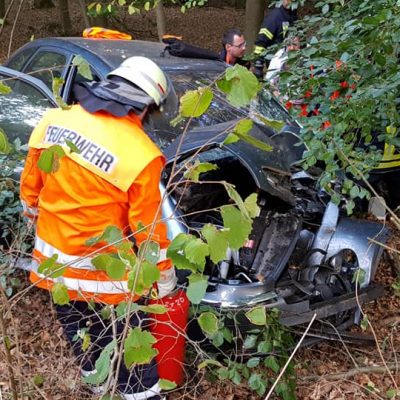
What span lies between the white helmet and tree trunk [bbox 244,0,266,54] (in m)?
7.32

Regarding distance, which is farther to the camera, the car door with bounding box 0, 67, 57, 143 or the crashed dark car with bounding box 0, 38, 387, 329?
the car door with bounding box 0, 67, 57, 143

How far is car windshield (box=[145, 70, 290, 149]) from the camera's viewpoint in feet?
13.0

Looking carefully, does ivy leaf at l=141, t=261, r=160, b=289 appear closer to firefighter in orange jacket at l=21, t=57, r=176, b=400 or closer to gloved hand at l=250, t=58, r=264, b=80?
firefighter in orange jacket at l=21, t=57, r=176, b=400

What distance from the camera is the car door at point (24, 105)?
14.9 feet

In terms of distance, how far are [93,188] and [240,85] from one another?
1.08 meters

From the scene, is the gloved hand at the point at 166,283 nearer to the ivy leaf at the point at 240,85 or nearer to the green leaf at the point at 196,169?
the green leaf at the point at 196,169

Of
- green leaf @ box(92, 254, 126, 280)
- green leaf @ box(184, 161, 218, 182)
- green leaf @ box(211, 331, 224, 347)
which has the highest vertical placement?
green leaf @ box(184, 161, 218, 182)

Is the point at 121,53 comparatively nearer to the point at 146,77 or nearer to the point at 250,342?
the point at 146,77

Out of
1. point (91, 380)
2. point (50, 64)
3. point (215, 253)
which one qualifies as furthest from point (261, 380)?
point (50, 64)

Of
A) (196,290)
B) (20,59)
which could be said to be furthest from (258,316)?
(20,59)

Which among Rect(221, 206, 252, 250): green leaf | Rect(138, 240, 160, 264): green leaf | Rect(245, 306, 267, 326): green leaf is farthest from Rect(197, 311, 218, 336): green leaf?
Rect(221, 206, 252, 250): green leaf

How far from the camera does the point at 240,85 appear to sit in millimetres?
1596

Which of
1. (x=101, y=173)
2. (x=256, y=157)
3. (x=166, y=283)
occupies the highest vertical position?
(x=101, y=173)

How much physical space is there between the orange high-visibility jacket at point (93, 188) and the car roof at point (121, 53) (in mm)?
2047
